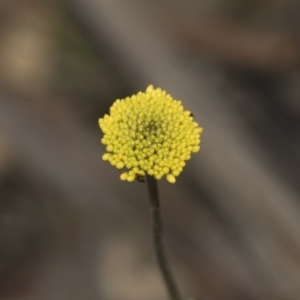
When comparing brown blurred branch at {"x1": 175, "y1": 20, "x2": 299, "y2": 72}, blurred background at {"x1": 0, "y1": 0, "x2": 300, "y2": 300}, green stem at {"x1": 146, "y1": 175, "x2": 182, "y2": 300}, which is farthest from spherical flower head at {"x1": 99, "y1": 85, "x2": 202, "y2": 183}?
brown blurred branch at {"x1": 175, "y1": 20, "x2": 299, "y2": 72}

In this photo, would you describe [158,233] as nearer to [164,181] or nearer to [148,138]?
[148,138]

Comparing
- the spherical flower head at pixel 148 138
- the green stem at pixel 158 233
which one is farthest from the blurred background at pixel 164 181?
the spherical flower head at pixel 148 138

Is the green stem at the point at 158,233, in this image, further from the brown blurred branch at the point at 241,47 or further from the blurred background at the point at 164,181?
the brown blurred branch at the point at 241,47

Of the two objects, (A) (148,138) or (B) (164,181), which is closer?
(A) (148,138)

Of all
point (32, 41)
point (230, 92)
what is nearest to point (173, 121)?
point (230, 92)

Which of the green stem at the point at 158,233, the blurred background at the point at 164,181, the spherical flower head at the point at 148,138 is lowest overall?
the green stem at the point at 158,233

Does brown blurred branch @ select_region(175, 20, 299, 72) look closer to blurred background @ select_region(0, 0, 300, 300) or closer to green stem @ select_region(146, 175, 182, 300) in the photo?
blurred background @ select_region(0, 0, 300, 300)

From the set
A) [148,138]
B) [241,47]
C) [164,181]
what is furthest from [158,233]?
[241,47]
